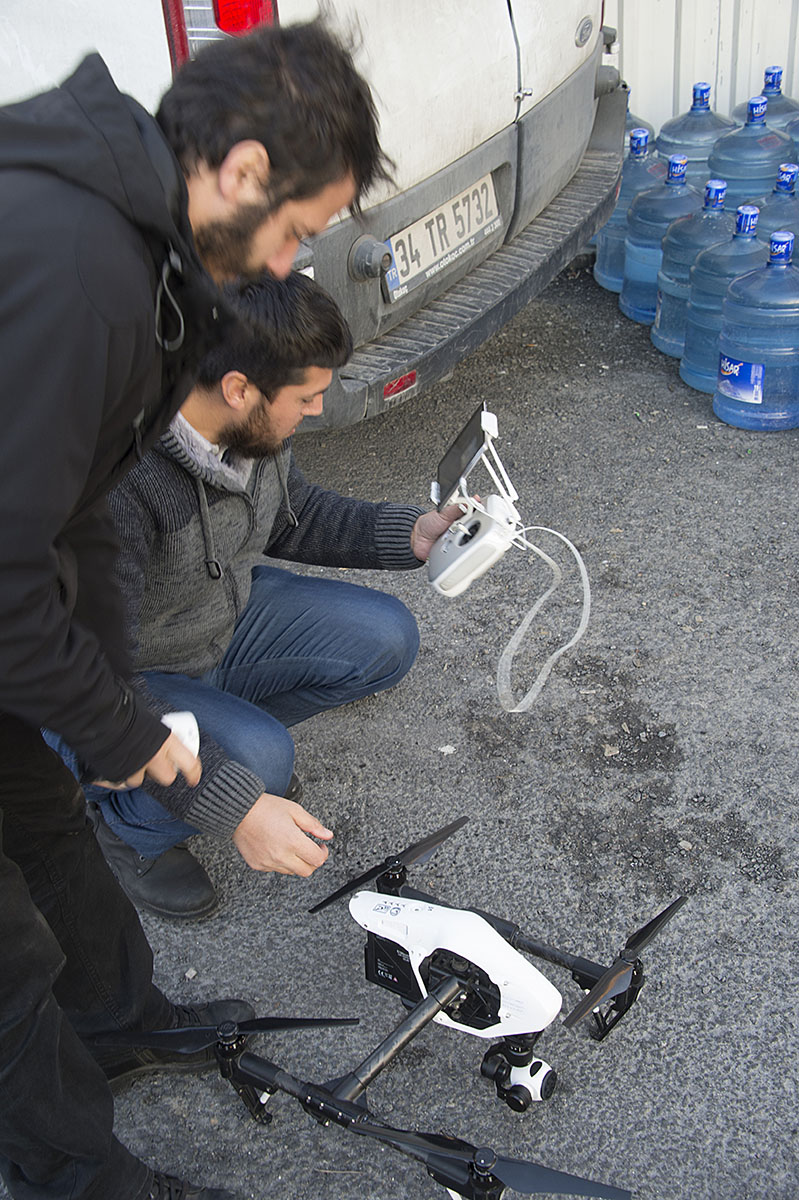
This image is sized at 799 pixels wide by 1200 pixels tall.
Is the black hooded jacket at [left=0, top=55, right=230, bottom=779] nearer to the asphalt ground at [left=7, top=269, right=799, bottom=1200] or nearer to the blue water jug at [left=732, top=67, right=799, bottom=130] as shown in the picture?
the asphalt ground at [left=7, top=269, right=799, bottom=1200]

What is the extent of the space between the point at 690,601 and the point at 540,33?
189 centimetres

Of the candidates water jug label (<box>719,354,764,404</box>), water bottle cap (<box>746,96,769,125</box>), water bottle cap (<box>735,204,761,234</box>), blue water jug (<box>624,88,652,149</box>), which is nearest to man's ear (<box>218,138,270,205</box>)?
water jug label (<box>719,354,764,404</box>)

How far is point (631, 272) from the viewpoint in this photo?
Answer: 475cm

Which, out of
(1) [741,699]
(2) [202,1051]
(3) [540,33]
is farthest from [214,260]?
(3) [540,33]

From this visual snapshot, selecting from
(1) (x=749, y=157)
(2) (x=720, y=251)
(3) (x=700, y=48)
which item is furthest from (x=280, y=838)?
(3) (x=700, y=48)

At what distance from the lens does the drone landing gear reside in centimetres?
176

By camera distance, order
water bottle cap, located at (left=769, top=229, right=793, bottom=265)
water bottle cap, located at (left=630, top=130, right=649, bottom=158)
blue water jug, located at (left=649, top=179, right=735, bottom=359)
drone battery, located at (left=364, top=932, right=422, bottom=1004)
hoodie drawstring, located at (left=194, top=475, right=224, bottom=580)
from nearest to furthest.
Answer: drone battery, located at (left=364, top=932, right=422, bottom=1004)
hoodie drawstring, located at (left=194, top=475, right=224, bottom=580)
water bottle cap, located at (left=769, top=229, right=793, bottom=265)
blue water jug, located at (left=649, top=179, right=735, bottom=359)
water bottle cap, located at (left=630, top=130, right=649, bottom=158)

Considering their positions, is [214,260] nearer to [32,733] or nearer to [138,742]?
[138,742]

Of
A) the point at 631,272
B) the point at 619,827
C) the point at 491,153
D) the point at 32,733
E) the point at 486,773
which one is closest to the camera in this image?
the point at 32,733

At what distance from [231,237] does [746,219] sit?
3200 millimetres

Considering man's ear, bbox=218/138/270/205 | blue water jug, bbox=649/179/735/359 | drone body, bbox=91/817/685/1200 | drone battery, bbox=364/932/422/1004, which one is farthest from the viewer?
blue water jug, bbox=649/179/735/359

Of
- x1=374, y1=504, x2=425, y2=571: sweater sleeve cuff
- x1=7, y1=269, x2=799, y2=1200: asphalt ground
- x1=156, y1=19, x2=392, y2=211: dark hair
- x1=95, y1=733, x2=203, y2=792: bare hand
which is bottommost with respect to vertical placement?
x1=7, y1=269, x2=799, y2=1200: asphalt ground

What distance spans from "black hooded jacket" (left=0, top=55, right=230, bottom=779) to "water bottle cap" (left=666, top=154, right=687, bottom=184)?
372 centimetres

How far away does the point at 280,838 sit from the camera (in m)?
1.73
